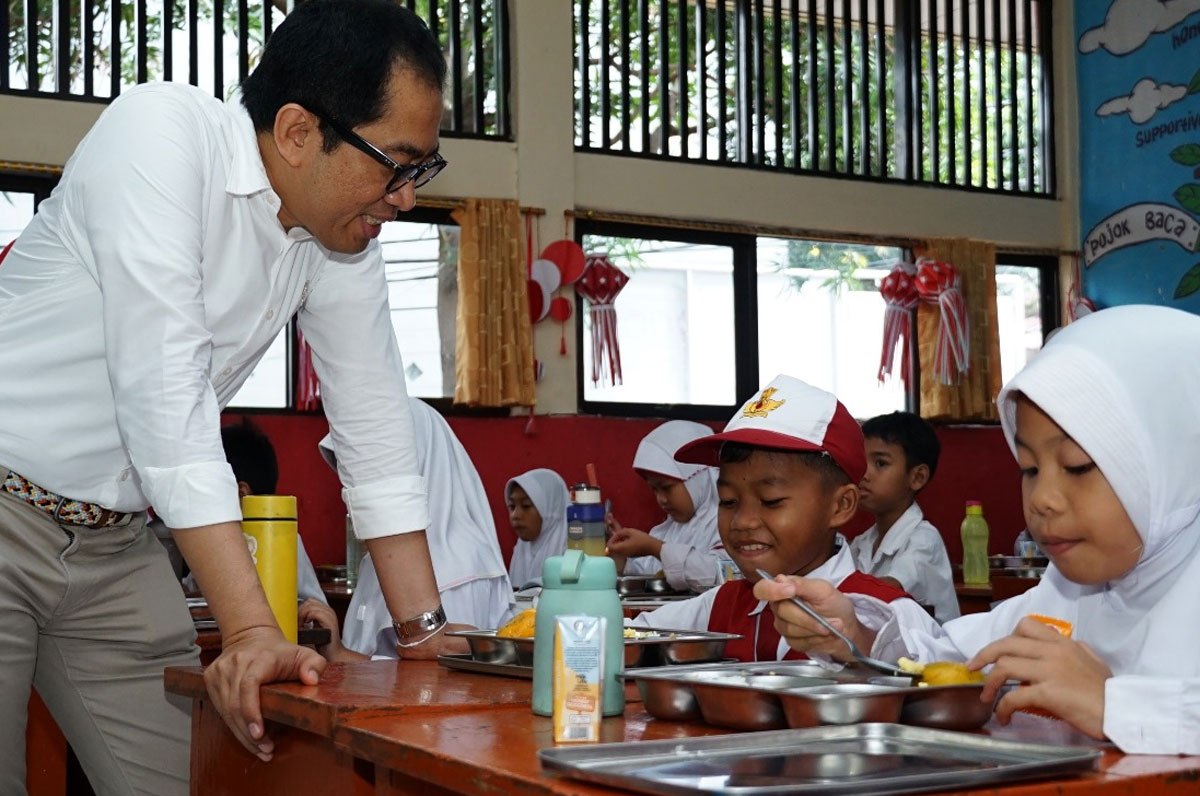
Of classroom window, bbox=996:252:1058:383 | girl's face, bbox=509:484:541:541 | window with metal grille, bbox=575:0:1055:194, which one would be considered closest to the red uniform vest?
girl's face, bbox=509:484:541:541

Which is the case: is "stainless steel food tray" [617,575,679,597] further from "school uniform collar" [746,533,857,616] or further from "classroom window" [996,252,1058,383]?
"classroom window" [996,252,1058,383]

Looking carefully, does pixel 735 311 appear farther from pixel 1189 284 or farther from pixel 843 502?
pixel 843 502

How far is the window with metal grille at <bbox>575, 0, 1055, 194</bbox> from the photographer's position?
736cm

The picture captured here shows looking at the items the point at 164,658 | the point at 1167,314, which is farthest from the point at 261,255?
the point at 1167,314

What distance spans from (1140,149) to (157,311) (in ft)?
21.5

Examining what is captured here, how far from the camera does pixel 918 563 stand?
4.54 m

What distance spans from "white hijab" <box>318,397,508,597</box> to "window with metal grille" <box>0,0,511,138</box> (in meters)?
2.73

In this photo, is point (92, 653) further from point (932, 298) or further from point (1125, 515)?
point (932, 298)

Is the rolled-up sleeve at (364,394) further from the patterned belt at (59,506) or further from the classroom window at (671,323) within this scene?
the classroom window at (671,323)

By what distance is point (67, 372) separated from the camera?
1897mm

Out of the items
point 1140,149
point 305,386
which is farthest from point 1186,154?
point 305,386

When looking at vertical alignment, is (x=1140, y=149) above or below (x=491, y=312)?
above

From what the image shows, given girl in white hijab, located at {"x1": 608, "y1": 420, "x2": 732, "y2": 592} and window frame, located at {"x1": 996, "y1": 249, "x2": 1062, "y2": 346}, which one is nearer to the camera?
girl in white hijab, located at {"x1": 608, "y1": 420, "x2": 732, "y2": 592}

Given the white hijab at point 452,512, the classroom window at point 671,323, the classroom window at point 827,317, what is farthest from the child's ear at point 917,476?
the classroom window at point 827,317
